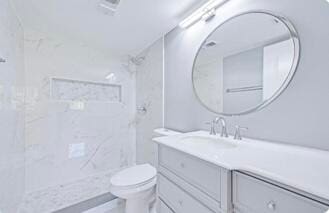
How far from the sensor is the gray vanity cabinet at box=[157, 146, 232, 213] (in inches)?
25.9

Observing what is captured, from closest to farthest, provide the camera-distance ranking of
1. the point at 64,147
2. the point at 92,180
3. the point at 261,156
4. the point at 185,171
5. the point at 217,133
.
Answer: the point at 261,156 < the point at 185,171 < the point at 217,133 < the point at 64,147 < the point at 92,180

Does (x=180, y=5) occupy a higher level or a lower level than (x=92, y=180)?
higher

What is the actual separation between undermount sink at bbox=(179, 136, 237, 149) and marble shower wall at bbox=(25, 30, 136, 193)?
150 centimetres

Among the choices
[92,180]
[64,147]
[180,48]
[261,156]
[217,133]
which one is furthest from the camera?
[92,180]

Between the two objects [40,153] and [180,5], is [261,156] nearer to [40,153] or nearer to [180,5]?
[180,5]

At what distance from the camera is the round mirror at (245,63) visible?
2.89 feet

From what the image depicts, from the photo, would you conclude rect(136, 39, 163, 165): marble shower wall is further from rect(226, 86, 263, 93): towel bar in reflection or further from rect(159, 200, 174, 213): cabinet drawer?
rect(226, 86, 263, 93): towel bar in reflection

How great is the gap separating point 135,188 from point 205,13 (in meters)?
1.69

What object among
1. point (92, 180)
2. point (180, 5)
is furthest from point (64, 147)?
point (180, 5)

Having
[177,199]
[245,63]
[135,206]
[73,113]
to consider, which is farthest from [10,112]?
[245,63]

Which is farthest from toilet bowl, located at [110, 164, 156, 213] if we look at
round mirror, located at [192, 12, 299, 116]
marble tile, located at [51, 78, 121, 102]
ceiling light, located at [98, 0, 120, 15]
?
ceiling light, located at [98, 0, 120, 15]

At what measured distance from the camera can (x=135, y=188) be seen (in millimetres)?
1334

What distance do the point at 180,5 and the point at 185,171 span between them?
4.44 feet

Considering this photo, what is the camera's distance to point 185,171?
87 centimetres
